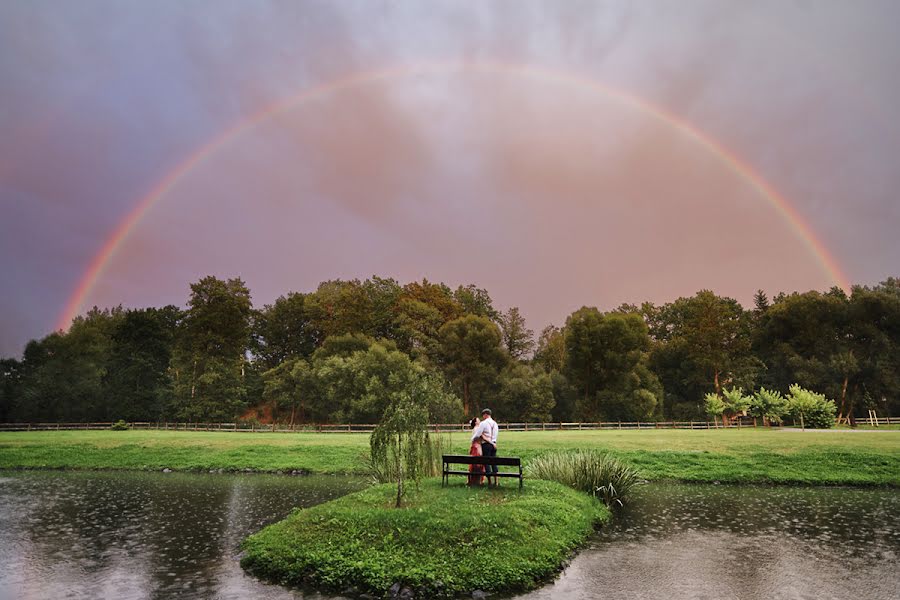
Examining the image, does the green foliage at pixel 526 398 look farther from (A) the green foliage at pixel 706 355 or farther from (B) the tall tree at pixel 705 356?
(A) the green foliage at pixel 706 355

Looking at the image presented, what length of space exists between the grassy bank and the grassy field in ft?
47.8

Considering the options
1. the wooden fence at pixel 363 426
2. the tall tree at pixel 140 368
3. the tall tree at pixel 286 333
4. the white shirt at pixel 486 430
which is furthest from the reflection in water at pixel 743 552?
the tall tree at pixel 286 333

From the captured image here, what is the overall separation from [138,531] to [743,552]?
15838mm

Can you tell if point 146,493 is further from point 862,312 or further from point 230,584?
point 862,312

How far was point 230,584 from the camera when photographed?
10477 mm

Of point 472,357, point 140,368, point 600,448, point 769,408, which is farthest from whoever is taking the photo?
point 140,368

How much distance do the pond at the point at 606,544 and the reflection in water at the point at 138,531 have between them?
1.8 inches

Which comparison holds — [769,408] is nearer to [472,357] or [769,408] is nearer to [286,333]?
[472,357]

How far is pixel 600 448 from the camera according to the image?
31.7 meters

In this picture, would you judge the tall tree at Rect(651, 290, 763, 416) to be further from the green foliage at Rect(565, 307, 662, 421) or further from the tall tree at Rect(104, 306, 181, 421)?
the tall tree at Rect(104, 306, 181, 421)

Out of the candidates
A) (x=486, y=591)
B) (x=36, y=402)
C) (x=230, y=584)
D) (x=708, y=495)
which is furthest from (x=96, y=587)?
(x=36, y=402)

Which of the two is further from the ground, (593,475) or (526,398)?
(526,398)

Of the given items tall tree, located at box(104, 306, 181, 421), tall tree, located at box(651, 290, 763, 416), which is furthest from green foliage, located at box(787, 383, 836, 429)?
tall tree, located at box(104, 306, 181, 421)

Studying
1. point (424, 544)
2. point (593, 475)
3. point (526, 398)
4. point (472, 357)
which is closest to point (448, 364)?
point (472, 357)
